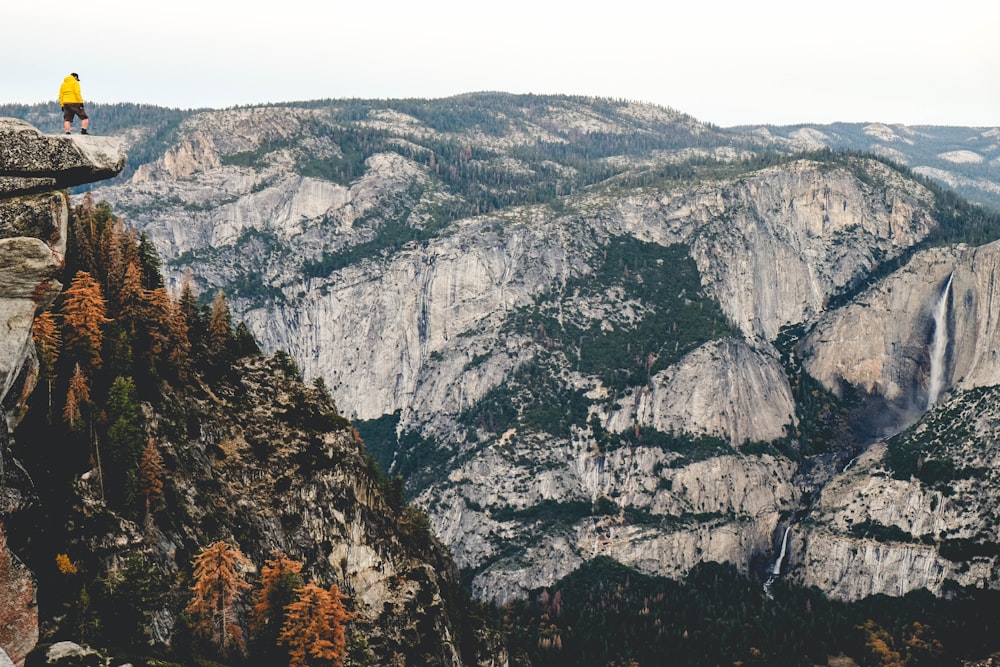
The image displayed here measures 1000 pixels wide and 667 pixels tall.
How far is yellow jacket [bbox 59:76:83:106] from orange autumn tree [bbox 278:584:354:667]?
48432mm

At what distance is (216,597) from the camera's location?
7819cm

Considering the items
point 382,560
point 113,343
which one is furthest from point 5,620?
point 382,560

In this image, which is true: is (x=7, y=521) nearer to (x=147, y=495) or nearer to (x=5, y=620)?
(x=5, y=620)

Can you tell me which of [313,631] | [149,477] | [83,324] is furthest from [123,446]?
[313,631]

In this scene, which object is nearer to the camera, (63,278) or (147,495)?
(147,495)

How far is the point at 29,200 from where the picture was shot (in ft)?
189

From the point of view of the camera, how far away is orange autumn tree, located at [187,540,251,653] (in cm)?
7700

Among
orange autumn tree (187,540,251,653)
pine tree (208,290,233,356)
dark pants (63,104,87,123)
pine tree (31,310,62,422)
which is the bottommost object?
orange autumn tree (187,540,251,653)

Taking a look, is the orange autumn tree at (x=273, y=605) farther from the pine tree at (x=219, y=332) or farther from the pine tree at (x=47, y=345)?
the pine tree at (x=219, y=332)

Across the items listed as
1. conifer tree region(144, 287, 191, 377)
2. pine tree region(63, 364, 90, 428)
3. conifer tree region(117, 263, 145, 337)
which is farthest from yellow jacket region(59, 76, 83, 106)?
conifer tree region(144, 287, 191, 377)

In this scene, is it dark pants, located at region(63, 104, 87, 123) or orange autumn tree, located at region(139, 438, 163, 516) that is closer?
dark pants, located at region(63, 104, 87, 123)

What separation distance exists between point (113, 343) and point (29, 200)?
35.1 meters

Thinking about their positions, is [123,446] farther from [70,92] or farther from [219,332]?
[219,332]

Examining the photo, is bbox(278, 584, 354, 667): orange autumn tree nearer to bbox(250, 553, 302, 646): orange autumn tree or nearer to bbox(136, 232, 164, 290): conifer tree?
bbox(250, 553, 302, 646): orange autumn tree
